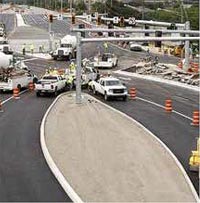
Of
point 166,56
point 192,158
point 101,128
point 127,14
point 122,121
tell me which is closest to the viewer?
point 192,158

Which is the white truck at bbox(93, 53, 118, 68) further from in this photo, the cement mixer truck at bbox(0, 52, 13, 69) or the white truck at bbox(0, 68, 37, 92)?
the white truck at bbox(0, 68, 37, 92)

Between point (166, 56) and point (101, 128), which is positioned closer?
point (101, 128)

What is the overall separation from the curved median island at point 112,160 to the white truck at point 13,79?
11944 millimetres

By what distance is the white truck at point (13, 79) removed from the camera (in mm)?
46188

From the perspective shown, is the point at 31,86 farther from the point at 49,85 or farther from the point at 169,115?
the point at 169,115

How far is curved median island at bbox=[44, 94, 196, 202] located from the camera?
18.9 metres

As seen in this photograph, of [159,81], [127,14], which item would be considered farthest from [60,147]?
[127,14]

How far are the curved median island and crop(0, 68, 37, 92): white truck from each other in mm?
11944

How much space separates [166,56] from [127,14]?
5345 cm

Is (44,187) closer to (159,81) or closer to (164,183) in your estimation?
(164,183)

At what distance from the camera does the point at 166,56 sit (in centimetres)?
8781

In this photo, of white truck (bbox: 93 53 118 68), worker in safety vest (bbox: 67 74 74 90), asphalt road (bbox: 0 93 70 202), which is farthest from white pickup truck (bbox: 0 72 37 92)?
white truck (bbox: 93 53 118 68)

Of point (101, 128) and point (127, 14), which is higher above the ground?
point (127, 14)

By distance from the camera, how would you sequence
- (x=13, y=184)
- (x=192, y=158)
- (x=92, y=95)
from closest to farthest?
(x=13, y=184), (x=192, y=158), (x=92, y=95)
